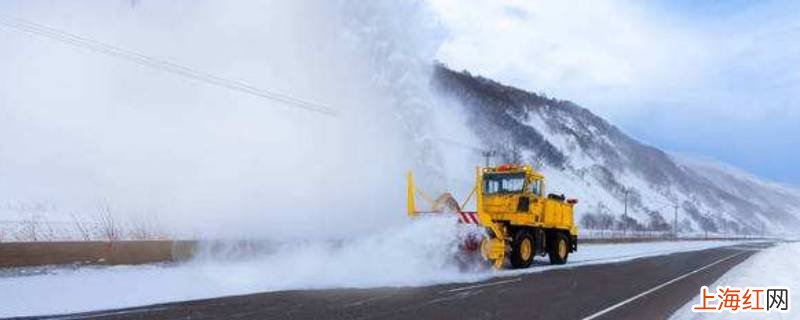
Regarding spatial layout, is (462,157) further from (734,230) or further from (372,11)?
(734,230)

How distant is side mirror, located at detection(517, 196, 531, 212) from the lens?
24734 mm

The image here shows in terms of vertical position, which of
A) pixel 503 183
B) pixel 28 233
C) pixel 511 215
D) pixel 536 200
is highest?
pixel 503 183

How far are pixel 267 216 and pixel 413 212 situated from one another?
7.37 meters

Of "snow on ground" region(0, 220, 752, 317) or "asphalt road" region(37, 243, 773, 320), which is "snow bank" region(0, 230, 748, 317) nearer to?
"snow on ground" region(0, 220, 752, 317)

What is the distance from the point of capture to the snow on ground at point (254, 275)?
13484 mm

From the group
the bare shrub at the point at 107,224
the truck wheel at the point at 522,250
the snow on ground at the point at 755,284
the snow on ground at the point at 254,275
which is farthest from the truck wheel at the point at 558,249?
the bare shrub at the point at 107,224

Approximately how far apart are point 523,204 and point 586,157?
100m

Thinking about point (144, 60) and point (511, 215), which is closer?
point (511, 215)

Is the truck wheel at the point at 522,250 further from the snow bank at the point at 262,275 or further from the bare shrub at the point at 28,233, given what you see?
the bare shrub at the point at 28,233

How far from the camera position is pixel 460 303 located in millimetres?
13727

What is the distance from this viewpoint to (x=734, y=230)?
559ft

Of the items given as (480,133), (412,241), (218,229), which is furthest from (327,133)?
(480,133)

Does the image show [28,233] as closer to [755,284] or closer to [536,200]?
[536,200]

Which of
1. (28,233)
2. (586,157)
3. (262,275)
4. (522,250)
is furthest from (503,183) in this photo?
(586,157)
